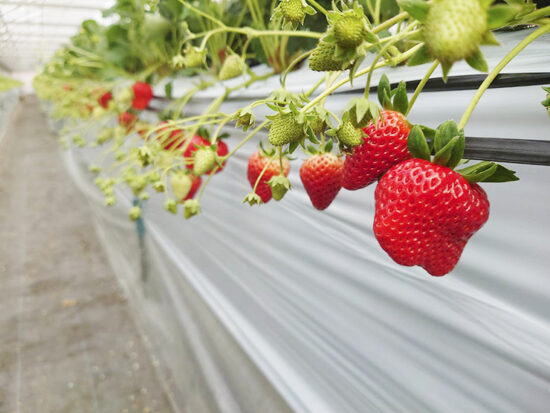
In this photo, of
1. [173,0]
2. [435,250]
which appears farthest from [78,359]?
[435,250]

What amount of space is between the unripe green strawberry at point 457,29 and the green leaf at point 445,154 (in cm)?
10

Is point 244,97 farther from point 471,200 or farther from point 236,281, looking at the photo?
point 471,200

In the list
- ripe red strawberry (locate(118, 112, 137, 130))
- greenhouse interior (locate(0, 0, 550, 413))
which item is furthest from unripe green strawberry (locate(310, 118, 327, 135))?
ripe red strawberry (locate(118, 112, 137, 130))

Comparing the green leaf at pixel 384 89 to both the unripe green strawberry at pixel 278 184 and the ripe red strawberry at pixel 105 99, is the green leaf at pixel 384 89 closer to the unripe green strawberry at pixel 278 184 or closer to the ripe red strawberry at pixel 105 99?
the unripe green strawberry at pixel 278 184

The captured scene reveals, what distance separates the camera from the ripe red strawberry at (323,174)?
0.38 m

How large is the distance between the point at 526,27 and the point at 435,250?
24 cm

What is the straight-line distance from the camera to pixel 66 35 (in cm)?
452

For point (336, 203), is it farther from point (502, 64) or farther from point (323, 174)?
point (502, 64)

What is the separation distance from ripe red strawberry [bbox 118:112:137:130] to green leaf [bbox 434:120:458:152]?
1077 millimetres

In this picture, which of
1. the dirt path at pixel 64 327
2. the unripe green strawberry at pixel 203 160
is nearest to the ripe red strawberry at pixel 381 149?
the unripe green strawberry at pixel 203 160

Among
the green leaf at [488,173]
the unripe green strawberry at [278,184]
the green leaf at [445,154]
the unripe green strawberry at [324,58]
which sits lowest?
the unripe green strawberry at [278,184]

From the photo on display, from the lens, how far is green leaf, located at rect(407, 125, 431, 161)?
0.26 meters

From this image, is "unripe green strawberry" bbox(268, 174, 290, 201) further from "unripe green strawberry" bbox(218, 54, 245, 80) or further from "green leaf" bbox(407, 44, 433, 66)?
"unripe green strawberry" bbox(218, 54, 245, 80)

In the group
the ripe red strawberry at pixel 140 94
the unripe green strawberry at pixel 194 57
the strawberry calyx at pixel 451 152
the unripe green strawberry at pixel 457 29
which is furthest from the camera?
the ripe red strawberry at pixel 140 94
